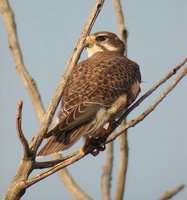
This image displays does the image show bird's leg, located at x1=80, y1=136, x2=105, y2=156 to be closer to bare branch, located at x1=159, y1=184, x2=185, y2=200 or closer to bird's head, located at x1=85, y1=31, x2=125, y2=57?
bare branch, located at x1=159, y1=184, x2=185, y2=200

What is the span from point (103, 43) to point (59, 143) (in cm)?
294

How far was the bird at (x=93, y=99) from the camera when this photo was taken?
179 inches

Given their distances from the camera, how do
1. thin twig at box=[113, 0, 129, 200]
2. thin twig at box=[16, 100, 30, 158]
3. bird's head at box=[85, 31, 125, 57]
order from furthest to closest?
bird's head at box=[85, 31, 125, 57], thin twig at box=[113, 0, 129, 200], thin twig at box=[16, 100, 30, 158]

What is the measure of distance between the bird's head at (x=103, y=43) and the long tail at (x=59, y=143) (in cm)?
248

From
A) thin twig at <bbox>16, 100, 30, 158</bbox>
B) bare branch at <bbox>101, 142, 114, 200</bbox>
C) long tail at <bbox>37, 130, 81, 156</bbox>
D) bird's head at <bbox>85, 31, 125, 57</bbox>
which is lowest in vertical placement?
bare branch at <bbox>101, 142, 114, 200</bbox>

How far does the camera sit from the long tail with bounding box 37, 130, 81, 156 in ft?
14.3

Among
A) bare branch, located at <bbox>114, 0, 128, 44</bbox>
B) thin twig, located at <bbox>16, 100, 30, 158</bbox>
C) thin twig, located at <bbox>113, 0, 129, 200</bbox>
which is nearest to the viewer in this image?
thin twig, located at <bbox>16, 100, 30, 158</bbox>

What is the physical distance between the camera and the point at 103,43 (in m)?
7.13

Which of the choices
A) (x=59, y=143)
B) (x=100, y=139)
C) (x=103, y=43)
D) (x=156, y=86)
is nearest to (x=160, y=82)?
(x=156, y=86)

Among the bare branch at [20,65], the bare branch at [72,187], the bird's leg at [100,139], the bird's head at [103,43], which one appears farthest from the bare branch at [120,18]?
the bare branch at [72,187]

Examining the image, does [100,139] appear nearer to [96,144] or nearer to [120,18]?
[96,144]

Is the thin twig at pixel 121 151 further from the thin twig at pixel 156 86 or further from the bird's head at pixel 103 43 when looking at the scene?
the bird's head at pixel 103 43

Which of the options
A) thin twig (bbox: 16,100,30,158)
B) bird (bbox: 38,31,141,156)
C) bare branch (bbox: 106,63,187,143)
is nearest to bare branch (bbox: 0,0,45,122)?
bird (bbox: 38,31,141,156)

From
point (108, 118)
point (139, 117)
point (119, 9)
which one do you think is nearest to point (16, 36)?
point (119, 9)
